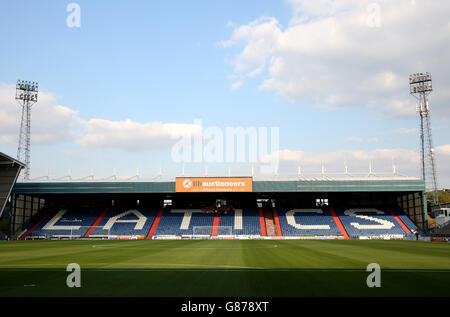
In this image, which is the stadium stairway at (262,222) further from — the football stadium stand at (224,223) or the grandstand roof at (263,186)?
the grandstand roof at (263,186)

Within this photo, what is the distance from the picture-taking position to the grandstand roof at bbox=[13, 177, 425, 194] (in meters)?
63.6

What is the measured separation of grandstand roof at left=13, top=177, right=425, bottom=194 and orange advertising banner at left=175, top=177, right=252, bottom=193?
59.6 inches

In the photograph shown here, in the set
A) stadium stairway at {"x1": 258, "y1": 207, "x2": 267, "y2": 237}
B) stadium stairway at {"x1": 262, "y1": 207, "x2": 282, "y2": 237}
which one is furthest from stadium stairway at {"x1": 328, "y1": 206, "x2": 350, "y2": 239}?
stadium stairway at {"x1": 258, "y1": 207, "x2": 267, "y2": 237}

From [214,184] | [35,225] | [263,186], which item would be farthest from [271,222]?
[35,225]

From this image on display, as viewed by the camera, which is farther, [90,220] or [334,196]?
[334,196]

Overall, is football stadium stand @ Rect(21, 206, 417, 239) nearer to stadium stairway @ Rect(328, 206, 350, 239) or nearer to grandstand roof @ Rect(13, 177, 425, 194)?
stadium stairway @ Rect(328, 206, 350, 239)

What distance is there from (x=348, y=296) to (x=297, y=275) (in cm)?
420

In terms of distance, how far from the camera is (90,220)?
67.4 meters

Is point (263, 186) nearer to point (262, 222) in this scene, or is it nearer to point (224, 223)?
point (262, 222)

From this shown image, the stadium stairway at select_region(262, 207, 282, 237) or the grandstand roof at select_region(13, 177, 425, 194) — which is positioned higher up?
the grandstand roof at select_region(13, 177, 425, 194)

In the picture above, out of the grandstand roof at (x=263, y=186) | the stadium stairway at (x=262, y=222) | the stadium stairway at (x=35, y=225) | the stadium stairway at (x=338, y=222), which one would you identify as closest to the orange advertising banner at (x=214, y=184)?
the grandstand roof at (x=263, y=186)
